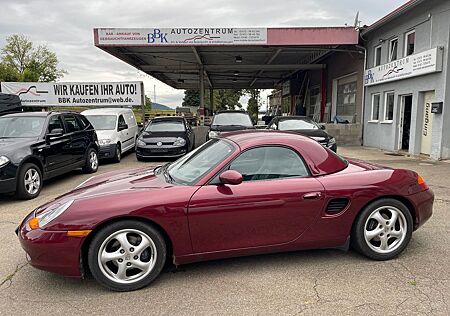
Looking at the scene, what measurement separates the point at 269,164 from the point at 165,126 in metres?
9.25

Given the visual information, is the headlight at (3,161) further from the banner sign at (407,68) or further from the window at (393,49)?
the window at (393,49)

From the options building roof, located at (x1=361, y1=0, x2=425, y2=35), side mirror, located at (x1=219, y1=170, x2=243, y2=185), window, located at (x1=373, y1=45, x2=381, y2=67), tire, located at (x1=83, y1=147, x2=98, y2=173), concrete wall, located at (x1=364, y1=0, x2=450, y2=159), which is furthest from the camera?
window, located at (x1=373, y1=45, x2=381, y2=67)

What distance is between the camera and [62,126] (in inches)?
306

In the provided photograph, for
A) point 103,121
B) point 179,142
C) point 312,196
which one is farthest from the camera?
point 103,121

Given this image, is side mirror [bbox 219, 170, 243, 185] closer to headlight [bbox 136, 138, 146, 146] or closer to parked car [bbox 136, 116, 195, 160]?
parked car [bbox 136, 116, 195, 160]

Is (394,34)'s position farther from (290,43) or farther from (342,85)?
(342,85)

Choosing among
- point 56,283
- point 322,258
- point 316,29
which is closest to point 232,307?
point 322,258

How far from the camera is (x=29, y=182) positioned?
6.27 meters

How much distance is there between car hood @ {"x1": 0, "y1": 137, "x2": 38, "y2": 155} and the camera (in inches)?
235

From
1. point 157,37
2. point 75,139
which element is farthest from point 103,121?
point 157,37

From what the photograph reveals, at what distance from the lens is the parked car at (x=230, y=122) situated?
12630mm

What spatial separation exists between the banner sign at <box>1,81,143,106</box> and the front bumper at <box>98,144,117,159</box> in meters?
5.08

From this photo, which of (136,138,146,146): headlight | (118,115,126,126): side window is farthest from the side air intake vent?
(118,115,126,126): side window

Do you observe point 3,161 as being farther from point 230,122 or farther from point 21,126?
point 230,122
